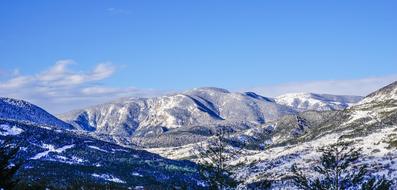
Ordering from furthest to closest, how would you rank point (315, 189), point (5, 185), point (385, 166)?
point (385, 166), point (315, 189), point (5, 185)

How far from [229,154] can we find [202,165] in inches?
112

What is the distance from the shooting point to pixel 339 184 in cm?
4525

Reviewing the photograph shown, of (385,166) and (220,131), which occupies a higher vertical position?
(220,131)

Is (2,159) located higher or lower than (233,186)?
higher

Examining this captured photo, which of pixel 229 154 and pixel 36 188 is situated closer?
pixel 36 188

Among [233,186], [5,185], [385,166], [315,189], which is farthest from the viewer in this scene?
[385,166]

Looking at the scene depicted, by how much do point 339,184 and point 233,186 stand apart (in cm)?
933

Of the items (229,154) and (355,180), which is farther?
(229,154)

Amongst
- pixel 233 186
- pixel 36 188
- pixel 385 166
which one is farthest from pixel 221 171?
pixel 385 166

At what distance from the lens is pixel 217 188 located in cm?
5072

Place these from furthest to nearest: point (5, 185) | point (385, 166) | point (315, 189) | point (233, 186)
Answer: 1. point (385, 166)
2. point (233, 186)
3. point (315, 189)
4. point (5, 185)

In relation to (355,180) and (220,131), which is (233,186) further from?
(355,180)

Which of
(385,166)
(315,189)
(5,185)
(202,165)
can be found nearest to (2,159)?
(5,185)

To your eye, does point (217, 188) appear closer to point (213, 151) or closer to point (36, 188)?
point (213, 151)
